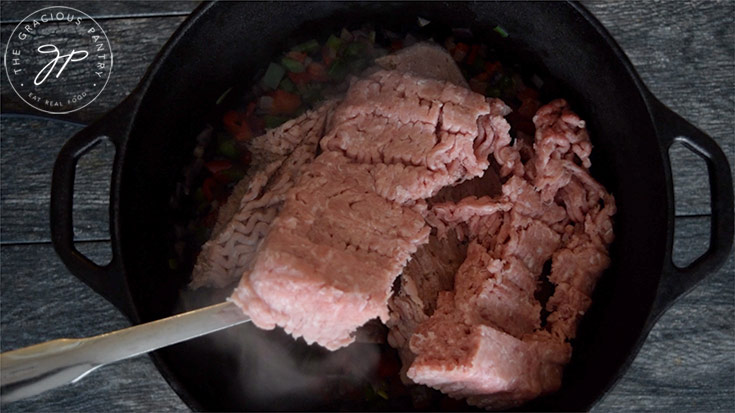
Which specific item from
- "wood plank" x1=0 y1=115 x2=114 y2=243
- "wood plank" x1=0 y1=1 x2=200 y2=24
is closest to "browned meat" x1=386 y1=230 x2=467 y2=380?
"wood plank" x1=0 y1=115 x2=114 y2=243

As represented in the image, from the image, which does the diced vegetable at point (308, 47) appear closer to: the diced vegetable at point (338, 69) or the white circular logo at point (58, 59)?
the diced vegetable at point (338, 69)

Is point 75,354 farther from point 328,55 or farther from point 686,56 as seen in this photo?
point 686,56

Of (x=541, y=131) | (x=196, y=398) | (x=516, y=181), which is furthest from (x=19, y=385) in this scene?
(x=541, y=131)

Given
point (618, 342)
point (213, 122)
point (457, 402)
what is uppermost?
point (213, 122)

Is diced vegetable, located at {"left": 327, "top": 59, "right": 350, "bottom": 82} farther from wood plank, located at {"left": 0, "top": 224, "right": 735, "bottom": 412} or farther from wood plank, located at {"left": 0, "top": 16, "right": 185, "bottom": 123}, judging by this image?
wood plank, located at {"left": 0, "top": 224, "right": 735, "bottom": 412}

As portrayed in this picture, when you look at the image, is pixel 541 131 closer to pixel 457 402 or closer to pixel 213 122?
pixel 457 402
